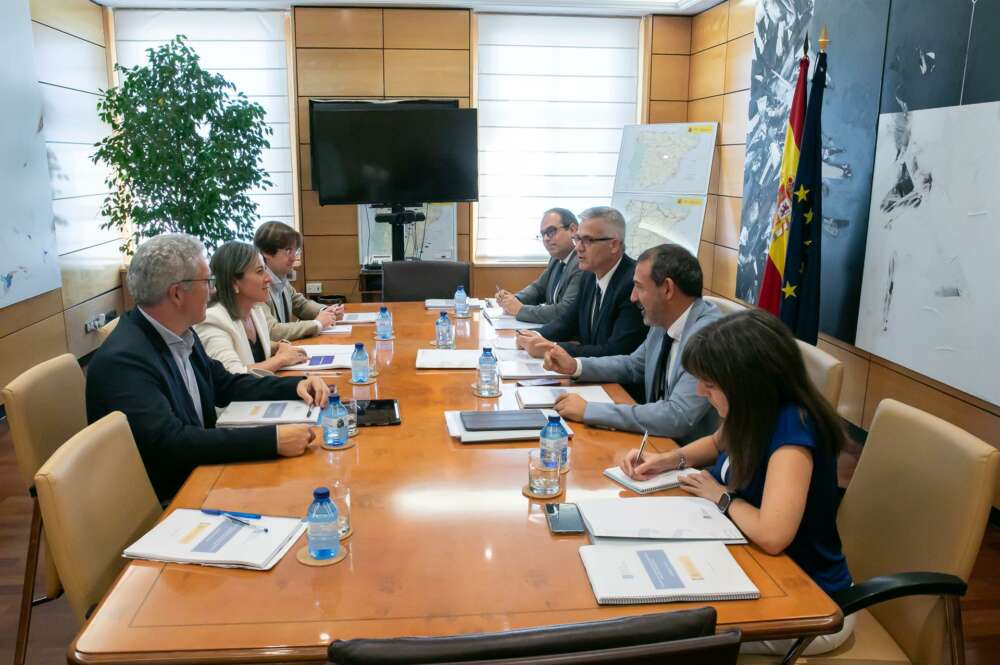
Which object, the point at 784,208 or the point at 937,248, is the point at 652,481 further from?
the point at 784,208

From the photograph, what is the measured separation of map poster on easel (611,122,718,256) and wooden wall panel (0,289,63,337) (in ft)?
14.9

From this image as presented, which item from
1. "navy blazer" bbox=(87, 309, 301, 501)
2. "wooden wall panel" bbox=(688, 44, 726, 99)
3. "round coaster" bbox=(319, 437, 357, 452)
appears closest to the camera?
"navy blazer" bbox=(87, 309, 301, 501)

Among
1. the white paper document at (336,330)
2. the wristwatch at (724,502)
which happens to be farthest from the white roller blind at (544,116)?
the wristwatch at (724,502)

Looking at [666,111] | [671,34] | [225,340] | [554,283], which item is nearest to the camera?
[225,340]

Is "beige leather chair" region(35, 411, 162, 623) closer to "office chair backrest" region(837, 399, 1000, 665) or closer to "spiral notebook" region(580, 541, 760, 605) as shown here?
"spiral notebook" region(580, 541, 760, 605)

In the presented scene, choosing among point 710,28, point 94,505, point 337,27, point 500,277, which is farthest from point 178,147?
point 94,505

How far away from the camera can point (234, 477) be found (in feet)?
6.88

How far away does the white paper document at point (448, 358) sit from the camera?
323 centimetres

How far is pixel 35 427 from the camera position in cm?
231

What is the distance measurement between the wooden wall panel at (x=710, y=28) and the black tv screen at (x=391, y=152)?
6.99 ft

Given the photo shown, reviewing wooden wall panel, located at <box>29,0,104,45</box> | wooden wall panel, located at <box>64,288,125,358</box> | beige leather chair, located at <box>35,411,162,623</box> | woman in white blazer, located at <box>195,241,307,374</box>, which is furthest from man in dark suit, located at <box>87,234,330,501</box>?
wooden wall panel, located at <box>29,0,104,45</box>

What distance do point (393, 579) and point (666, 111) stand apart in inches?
246

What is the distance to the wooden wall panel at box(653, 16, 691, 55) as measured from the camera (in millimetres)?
6805

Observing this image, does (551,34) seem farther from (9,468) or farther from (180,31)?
(9,468)
